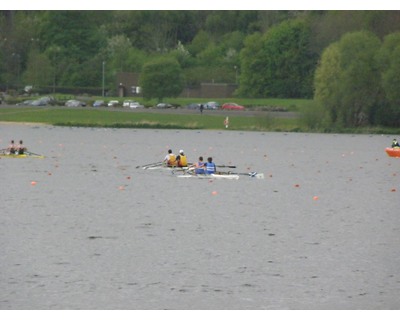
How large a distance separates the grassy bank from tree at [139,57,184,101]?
13.9 m

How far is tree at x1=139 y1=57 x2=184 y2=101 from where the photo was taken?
14162 cm

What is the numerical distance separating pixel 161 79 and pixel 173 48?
3570 centimetres

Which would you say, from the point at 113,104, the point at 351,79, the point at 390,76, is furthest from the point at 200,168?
the point at 113,104

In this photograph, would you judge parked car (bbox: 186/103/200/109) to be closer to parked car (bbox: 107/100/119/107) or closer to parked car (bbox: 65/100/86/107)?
parked car (bbox: 107/100/119/107)

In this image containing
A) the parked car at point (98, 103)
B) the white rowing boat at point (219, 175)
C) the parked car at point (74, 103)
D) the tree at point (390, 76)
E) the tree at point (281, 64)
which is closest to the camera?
the white rowing boat at point (219, 175)

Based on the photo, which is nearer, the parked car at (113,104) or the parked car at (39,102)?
the parked car at (39,102)

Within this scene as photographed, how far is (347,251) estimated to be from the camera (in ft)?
110

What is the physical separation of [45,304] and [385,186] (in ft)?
116

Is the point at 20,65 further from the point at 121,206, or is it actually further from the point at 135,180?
the point at 121,206

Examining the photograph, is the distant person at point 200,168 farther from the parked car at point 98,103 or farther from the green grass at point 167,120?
the parked car at point 98,103

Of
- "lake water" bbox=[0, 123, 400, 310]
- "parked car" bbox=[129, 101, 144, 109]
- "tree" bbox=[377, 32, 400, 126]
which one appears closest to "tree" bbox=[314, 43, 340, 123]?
"tree" bbox=[377, 32, 400, 126]

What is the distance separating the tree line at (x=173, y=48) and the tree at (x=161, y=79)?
14 cm

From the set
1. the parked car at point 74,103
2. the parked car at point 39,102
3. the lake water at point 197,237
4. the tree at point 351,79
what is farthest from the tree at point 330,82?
the parked car at point 39,102

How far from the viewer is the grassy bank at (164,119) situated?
10725 centimetres
